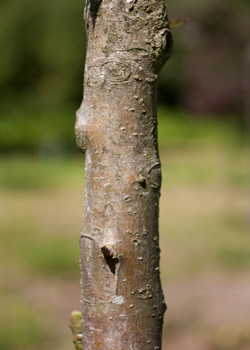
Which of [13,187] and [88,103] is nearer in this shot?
[88,103]

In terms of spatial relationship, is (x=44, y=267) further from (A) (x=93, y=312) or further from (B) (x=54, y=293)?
(A) (x=93, y=312)

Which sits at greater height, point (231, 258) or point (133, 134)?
point (231, 258)

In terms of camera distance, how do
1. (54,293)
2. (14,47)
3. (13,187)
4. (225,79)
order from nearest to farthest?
1. (54,293)
2. (225,79)
3. (13,187)
4. (14,47)

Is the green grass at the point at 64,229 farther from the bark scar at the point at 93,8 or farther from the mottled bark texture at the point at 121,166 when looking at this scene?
the bark scar at the point at 93,8

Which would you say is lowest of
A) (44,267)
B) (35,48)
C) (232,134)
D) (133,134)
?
(133,134)

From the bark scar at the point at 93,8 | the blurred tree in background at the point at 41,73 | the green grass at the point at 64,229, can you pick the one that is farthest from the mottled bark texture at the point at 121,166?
the blurred tree in background at the point at 41,73

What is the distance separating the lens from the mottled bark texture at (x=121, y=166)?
1249mm

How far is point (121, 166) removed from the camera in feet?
4.10

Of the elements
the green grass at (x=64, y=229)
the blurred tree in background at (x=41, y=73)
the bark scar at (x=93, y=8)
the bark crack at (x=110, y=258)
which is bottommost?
the bark crack at (x=110, y=258)

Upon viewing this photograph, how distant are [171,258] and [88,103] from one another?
5.37m

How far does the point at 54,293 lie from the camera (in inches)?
210

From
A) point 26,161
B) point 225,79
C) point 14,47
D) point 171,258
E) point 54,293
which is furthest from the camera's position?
point 14,47

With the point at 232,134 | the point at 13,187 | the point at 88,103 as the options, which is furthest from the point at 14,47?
the point at 88,103

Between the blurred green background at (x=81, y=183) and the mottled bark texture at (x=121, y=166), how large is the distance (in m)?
2.99
